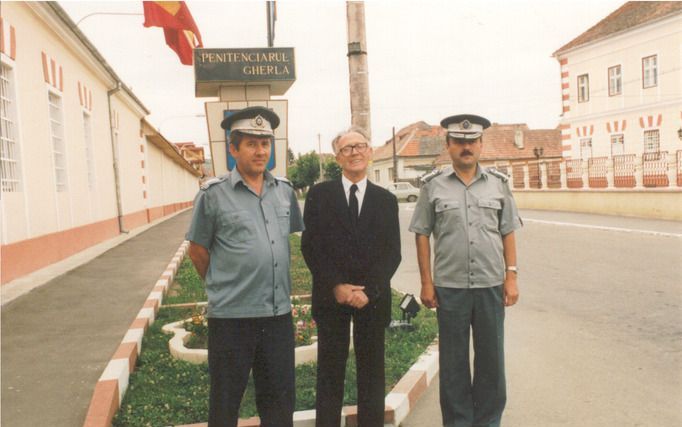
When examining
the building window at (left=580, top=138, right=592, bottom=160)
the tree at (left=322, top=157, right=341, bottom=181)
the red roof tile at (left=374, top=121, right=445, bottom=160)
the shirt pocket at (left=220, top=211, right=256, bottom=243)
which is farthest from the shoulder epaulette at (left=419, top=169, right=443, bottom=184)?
the red roof tile at (left=374, top=121, right=445, bottom=160)

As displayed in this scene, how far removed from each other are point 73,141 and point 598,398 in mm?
11855

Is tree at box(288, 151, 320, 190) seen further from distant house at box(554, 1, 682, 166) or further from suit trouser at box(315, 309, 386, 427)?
suit trouser at box(315, 309, 386, 427)

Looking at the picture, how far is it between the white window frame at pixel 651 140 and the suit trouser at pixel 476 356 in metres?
27.4

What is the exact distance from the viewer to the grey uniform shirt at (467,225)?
3725 millimetres

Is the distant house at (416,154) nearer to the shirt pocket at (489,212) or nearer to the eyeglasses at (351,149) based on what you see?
the shirt pocket at (489,212)

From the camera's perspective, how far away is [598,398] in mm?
4418

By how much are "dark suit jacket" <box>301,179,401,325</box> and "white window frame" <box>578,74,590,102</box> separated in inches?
1201

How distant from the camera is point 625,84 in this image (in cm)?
2850

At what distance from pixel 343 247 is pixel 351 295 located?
0.29m

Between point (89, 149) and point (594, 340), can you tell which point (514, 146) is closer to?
point (89, 149)

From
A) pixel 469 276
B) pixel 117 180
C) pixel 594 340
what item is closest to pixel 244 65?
pixel 469 276

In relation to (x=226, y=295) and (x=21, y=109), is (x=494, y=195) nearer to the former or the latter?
(x=226, y=295)

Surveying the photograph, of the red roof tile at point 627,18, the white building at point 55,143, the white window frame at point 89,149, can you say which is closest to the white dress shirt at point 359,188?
the white building at point 55,143

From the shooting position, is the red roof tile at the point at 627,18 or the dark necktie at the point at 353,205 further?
the red roof tile at the point at 627,18
